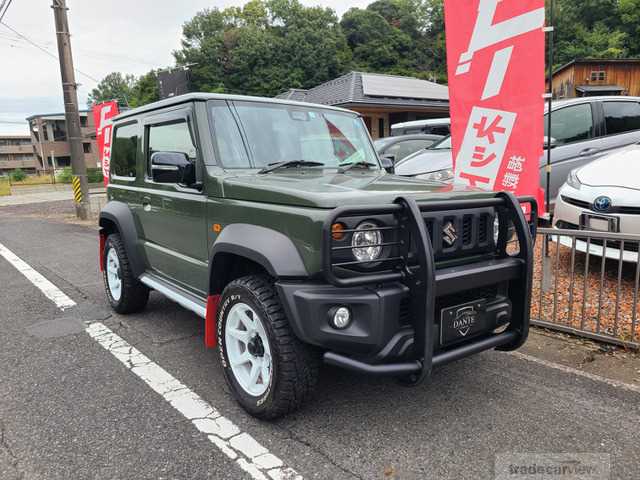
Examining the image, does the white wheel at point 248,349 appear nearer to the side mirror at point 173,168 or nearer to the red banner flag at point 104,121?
the side mirror at point 173,168

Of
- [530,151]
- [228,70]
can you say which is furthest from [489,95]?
[228,70]

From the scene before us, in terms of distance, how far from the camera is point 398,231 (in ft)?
7.79

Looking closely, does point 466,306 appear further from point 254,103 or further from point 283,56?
point 283,56

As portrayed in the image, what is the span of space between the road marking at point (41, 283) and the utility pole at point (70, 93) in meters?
5.66

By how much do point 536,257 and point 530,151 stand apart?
133 centimetres

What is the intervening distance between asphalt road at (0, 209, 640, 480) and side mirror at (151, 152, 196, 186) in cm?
142

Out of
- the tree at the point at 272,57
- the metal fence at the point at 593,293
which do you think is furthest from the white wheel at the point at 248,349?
the tree at the point at 272,57

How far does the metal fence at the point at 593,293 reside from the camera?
3625mm

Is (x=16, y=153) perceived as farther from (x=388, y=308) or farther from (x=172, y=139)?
(x=388, y=308)

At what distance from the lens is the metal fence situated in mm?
3625

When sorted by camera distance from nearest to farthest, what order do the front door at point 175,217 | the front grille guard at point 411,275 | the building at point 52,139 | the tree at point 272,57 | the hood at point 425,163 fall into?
the front grille guard at point 411,275, the front door at point 175,217, the hood at point 425,163, the tree at point 272,57, the building at point 52,139

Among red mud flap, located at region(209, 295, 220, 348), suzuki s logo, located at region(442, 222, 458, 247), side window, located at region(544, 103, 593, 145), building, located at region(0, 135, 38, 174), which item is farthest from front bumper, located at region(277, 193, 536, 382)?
building, located at region(0, 135, 38, 174)

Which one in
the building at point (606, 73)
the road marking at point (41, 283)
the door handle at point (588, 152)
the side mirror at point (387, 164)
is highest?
the building at point (606, 73)

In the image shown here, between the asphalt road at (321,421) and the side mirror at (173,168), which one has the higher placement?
the side mirror at (173,168)
